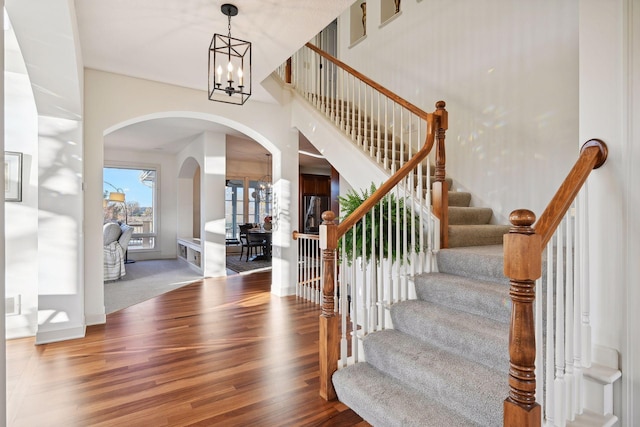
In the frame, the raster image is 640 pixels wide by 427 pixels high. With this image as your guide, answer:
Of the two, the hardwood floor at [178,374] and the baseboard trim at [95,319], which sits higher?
the baseboard trim at [95,319]

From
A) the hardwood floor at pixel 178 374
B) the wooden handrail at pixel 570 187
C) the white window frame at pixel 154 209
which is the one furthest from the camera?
the white window frame at pixel 154 209

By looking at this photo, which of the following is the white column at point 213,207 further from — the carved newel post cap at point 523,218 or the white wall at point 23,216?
the carved newel post cap at point 523,218

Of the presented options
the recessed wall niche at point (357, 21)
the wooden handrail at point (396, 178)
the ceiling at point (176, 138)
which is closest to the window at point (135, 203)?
the ceiling at point (176, 138)

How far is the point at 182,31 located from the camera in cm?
319

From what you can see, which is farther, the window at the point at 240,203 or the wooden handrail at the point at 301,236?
the window at the point at 240,203

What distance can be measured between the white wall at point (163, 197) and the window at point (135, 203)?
14cm

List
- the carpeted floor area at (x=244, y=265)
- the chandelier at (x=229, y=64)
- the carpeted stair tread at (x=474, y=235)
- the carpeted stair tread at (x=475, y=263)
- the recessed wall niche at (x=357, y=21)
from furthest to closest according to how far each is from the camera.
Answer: the carpeted floor area at (x=244, y=265) → the recessed wall niche at (x=357, y=21) → the carpeted stair tread at (x=474, y=235) → the chandelier at (x=229, y=64) → the carpeted stair tread at (x=475, y=263)

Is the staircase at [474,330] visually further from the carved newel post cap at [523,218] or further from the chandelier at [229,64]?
the chandelier at [229,64]

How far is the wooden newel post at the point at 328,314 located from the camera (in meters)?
2.31

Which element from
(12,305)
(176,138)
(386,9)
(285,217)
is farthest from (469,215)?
(176,138)

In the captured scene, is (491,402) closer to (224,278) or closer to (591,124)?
(591,124)

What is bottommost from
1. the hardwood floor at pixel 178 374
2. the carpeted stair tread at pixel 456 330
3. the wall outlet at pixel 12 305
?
the hardwood floor at pixel 178 374

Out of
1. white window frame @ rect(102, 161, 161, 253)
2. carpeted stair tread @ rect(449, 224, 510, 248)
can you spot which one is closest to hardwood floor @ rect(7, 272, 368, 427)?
carpeted stair tread @ rect(449, 224, 510, 248)

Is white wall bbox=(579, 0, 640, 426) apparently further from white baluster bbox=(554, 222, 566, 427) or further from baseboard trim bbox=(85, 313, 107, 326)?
baseboard trim bbox=(85, 313, 107, 326)
